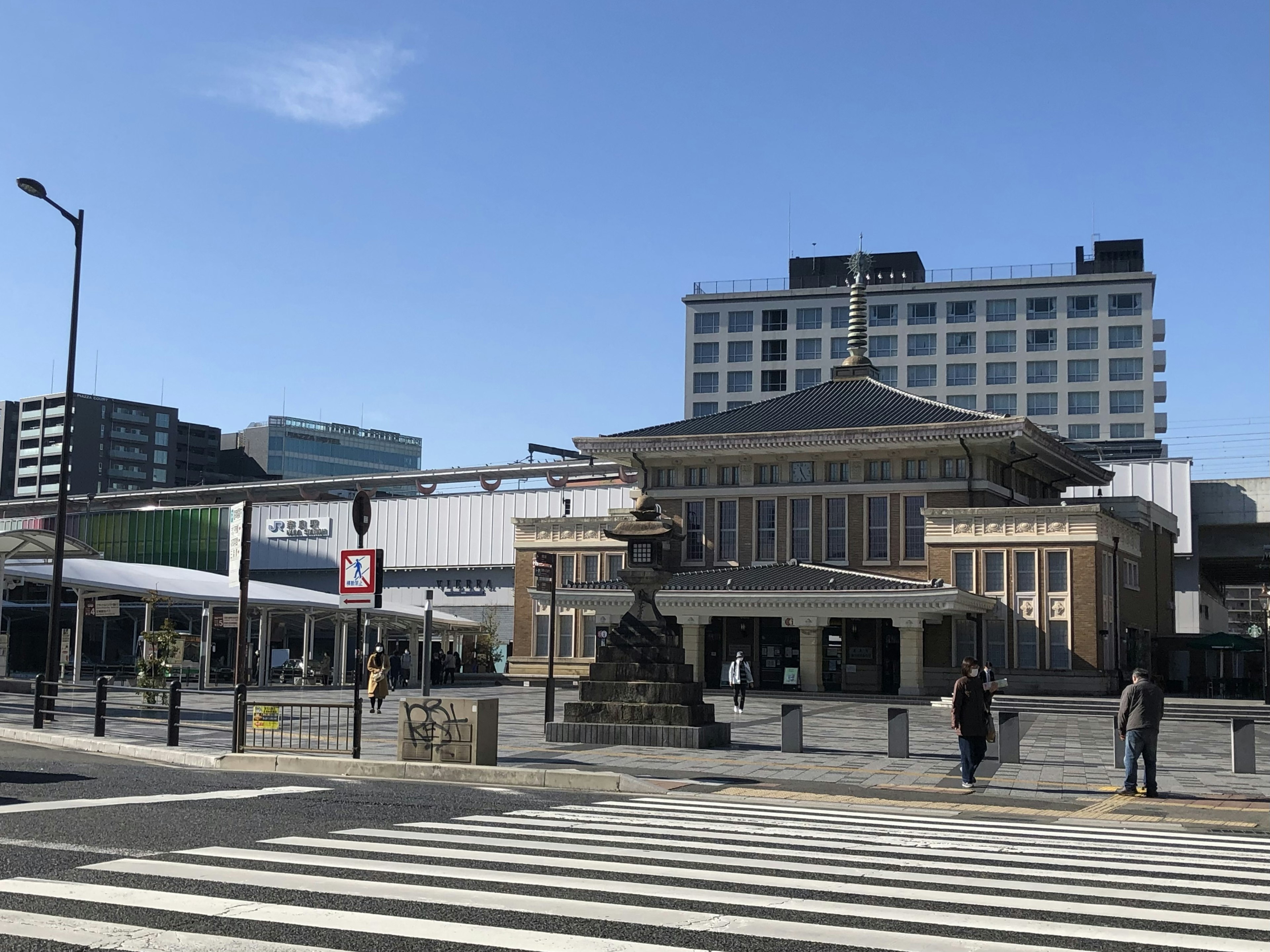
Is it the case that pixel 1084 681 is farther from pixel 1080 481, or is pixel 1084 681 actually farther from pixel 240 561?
pixel 240 561

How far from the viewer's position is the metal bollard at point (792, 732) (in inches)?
Result: 906

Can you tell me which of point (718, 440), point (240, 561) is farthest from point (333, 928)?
point (718, 440)

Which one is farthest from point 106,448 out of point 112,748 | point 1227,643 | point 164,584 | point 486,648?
point 112,748

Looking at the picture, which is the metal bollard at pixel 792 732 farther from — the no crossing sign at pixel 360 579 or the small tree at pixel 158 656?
the small tree at pixel 158 656

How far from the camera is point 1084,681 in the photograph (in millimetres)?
44781

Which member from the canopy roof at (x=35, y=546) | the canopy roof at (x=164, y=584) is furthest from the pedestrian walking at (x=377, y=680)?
the canopy roof at (x=35, y=546)

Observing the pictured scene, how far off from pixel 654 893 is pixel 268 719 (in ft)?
47.8

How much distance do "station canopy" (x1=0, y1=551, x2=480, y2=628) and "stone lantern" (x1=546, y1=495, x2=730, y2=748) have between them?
14256 mm

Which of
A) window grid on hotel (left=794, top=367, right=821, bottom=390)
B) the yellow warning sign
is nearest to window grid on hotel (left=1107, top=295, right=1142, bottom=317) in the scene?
window grid on hotel (left=794, top=367, right=821, bottom=390)

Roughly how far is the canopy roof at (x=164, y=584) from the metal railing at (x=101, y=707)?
5449mm

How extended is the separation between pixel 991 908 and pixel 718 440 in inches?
1700

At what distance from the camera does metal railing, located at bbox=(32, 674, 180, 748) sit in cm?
2130

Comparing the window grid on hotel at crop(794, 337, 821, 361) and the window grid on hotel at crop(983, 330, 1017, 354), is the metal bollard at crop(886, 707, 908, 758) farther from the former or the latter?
the window grid on hotel at crop(794, 337, 821, 361)

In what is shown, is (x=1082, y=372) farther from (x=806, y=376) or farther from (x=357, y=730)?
(x=357, y=730)
